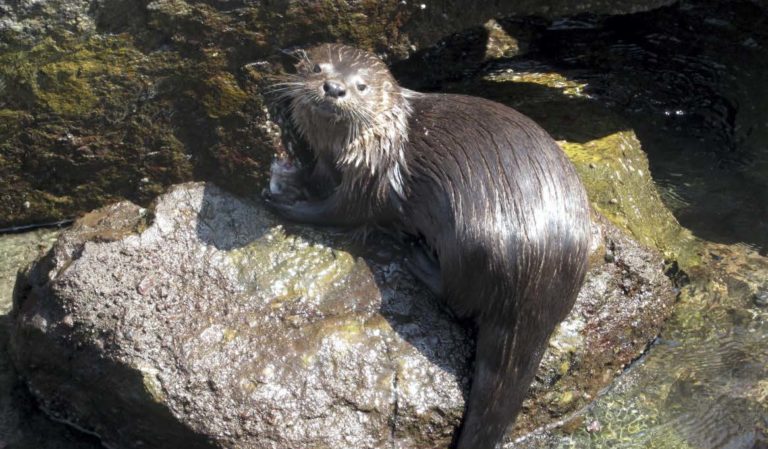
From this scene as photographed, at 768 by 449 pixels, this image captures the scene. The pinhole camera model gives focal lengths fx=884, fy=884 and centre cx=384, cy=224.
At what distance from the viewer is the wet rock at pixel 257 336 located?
3.74 metres

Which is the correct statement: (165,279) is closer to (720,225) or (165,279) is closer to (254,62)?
(254,62)

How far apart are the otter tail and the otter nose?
125 cm

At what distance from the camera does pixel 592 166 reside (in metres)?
4.70

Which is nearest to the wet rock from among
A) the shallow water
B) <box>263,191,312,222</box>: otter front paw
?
<box>263,191,312,222</box>: otter front paw

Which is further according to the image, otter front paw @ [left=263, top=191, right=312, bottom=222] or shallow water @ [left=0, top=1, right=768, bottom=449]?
otter front paw @ [left=263, top=191, right=312, bottom=222]

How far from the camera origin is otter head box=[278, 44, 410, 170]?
165 inches

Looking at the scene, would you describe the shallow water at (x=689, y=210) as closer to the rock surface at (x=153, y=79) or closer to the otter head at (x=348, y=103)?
the rock surface at (x=153, y=79)

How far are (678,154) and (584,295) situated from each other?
1.87 metres

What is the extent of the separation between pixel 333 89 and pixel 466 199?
0.81 metres

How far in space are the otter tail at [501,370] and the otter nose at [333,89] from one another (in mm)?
1246

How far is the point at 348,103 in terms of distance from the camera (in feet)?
13.8

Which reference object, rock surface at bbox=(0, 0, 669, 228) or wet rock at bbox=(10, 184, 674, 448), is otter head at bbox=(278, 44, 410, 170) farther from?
wet rock at bbox=(10, 184, 674, 448)

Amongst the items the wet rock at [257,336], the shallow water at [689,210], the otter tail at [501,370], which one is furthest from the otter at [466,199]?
the shallow water at [689,210]

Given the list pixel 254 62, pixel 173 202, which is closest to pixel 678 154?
pixel 254 62
